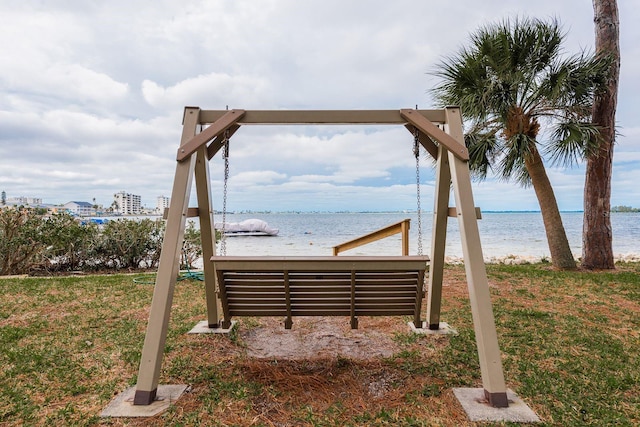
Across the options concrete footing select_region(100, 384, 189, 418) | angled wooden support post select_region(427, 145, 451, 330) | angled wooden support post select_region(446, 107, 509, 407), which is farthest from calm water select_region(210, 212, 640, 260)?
concrete footing select_region(100, 384, 189, 418)

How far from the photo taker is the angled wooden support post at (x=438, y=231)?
11.0 ft

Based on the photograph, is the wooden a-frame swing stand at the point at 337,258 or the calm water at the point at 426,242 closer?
the wooden a-frame swing stand at the point at 337,258

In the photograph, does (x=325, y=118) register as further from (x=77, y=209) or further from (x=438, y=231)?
(x=77, y=209)

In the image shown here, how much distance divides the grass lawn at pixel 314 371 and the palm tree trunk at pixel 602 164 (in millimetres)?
3391

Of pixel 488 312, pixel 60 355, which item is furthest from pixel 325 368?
pixel 60 355

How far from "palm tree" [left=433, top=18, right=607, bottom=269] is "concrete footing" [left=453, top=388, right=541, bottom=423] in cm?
613

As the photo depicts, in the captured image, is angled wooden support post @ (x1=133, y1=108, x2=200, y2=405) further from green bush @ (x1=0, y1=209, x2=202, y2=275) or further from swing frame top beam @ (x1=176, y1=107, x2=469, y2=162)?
green bush @ (x1=0, y1=209, x2=202, y2=275)

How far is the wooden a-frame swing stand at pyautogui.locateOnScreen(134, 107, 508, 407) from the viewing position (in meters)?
2.38

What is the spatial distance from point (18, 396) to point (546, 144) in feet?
30.5

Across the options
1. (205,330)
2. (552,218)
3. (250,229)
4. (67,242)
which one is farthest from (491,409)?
(250,229)

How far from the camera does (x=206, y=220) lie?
354 cm

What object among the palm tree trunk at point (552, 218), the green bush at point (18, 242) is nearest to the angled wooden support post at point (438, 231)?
the palm tree trunk at point (552, 218)

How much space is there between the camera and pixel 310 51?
7.74 meters

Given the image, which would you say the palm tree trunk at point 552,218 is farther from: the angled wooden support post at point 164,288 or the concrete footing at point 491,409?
the angled wooden support post at point 164,288
